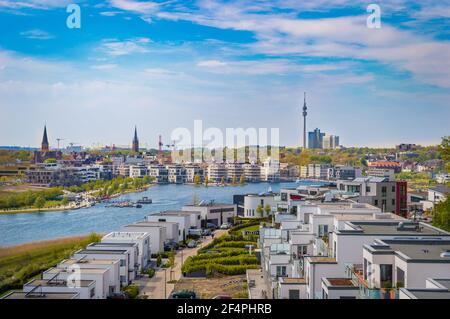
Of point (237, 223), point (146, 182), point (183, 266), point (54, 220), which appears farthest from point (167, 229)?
point (146, 182)

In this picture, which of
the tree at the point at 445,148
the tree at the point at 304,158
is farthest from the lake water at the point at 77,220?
the tree at the point at 445,148

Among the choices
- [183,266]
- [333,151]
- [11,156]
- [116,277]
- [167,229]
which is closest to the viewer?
[116,277]

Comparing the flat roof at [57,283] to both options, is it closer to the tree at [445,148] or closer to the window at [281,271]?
the window at [281,271]

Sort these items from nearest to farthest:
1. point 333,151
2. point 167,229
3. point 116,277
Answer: point 116,277 < point 167,229 < point 333,151

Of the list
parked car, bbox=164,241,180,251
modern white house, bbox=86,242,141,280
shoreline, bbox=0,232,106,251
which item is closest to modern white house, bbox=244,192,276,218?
parked car, bbox=164,241,180,251

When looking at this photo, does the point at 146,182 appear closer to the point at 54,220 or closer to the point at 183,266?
the point at 54,220

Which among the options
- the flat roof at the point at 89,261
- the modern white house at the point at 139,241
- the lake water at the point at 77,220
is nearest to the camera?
the flat roof at the point at 89,261

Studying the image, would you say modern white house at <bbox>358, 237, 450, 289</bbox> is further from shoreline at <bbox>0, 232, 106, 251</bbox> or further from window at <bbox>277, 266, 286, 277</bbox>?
shoreline at <bbox>0, 232, 106, 251</bbox>
